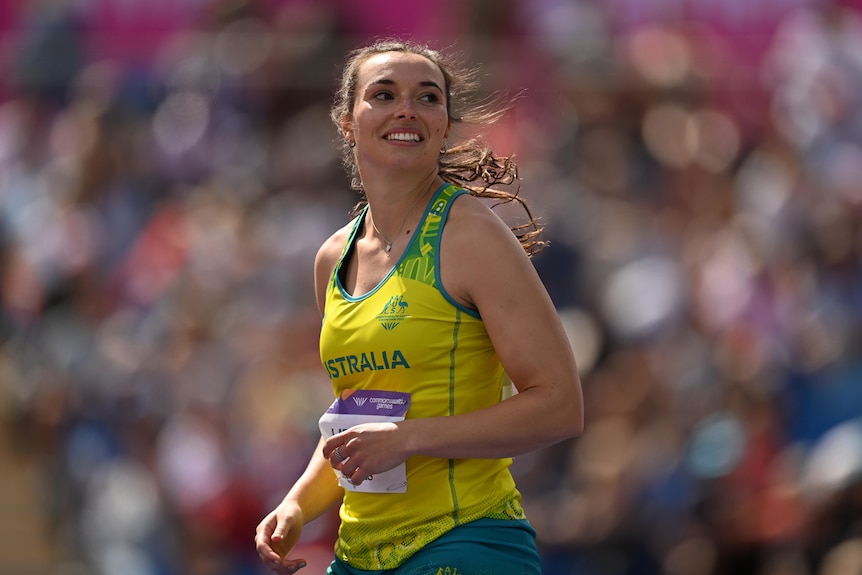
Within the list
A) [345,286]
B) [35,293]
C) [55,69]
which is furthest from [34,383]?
[345,286]

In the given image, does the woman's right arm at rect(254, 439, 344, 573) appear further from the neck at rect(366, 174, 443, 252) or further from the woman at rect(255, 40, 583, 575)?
the neck at rect(366, 174, 443, 252)

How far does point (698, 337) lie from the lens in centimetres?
741

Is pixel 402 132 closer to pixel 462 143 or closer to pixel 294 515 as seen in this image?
pixel 462 143

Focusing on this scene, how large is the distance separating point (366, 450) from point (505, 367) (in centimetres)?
41

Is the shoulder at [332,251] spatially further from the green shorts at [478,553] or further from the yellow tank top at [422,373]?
the green shorts at [478,553]

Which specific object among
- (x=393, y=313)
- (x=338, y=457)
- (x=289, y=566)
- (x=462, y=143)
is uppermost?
(x=462, y=143)

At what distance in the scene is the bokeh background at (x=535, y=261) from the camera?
22.8 ft

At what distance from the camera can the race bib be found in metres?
3.48

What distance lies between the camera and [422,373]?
3479 mm

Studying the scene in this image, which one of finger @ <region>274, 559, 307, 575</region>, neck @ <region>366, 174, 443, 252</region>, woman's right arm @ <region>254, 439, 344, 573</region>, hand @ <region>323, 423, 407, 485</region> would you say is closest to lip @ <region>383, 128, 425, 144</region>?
neck @ <region>366, 174, 443, 252</region>

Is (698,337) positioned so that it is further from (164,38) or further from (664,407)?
(164,38)

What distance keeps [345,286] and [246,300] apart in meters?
4.87

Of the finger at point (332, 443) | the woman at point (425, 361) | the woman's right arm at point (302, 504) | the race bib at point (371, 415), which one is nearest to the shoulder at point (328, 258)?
the woman's right arm at point (302, 504)

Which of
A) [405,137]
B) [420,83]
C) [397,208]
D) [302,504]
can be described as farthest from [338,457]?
[420,83]
